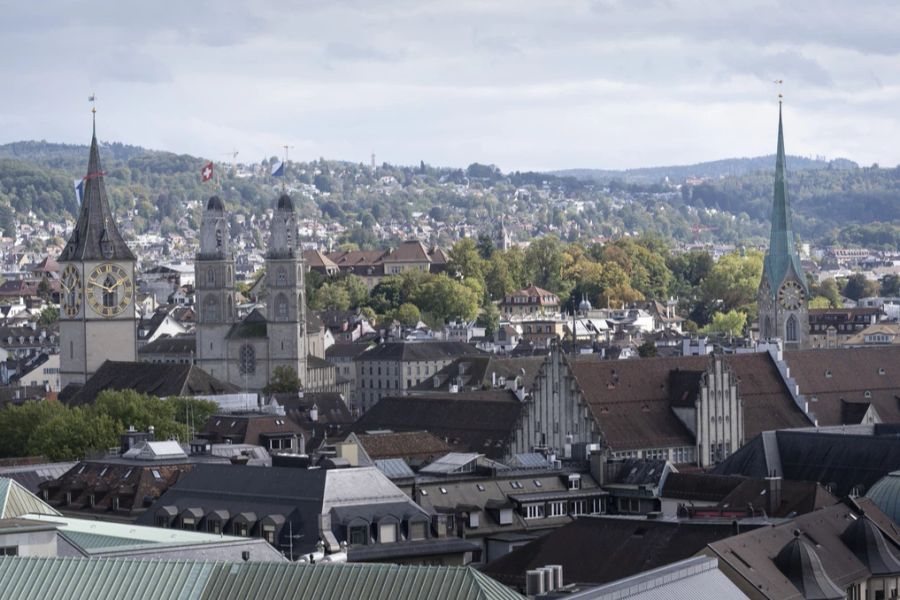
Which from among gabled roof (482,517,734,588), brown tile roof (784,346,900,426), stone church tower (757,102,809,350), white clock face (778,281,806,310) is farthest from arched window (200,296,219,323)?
gabled roof (482,517,734,588)

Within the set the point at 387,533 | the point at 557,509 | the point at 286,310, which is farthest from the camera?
the point at 286,310

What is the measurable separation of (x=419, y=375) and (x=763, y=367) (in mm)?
63288

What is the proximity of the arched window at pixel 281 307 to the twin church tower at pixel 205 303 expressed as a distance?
6 centimetres

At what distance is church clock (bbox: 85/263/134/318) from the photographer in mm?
158125

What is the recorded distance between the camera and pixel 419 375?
7510 inches

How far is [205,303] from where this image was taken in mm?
175125

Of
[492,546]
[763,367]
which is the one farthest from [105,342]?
[492,546]

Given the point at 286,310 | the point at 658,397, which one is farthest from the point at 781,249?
the point at 658,397

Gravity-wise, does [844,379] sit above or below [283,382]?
above

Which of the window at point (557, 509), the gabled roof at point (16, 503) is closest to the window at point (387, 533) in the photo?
the window at point (557, 509)

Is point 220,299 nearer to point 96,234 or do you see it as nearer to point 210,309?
point 210,309

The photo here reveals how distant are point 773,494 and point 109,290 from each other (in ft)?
250

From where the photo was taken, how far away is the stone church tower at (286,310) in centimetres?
17012

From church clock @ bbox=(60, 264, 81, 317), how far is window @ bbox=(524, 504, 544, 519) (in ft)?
227
